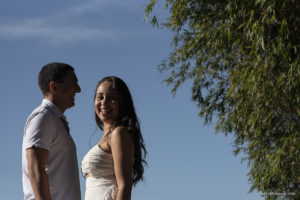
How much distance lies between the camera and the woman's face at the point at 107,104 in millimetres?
3275

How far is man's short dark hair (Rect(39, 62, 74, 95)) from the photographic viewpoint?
294 cm

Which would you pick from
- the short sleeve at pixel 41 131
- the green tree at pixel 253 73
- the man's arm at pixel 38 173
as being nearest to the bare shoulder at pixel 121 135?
the short sleeve at pixel 41 131

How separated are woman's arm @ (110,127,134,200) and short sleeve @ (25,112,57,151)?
0.44 m

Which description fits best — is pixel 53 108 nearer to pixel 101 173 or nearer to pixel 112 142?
pixel 112 142

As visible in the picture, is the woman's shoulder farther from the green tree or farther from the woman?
the green tree

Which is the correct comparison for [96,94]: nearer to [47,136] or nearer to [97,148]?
[97,148]

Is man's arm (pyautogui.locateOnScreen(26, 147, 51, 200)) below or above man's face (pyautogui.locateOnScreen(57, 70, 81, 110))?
below

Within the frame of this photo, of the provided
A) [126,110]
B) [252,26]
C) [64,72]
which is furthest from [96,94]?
[252,26]

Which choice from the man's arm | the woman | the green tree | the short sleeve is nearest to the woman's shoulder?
the woman

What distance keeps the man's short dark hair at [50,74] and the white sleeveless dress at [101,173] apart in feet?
1.80

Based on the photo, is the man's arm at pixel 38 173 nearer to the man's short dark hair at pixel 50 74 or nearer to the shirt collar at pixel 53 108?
the shirt collar at pixel 53 108

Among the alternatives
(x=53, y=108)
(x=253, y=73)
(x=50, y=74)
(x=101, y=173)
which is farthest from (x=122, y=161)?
(x=253, y=73)

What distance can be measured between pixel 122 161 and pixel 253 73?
28.0 ft

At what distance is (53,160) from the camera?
2.80 meters
